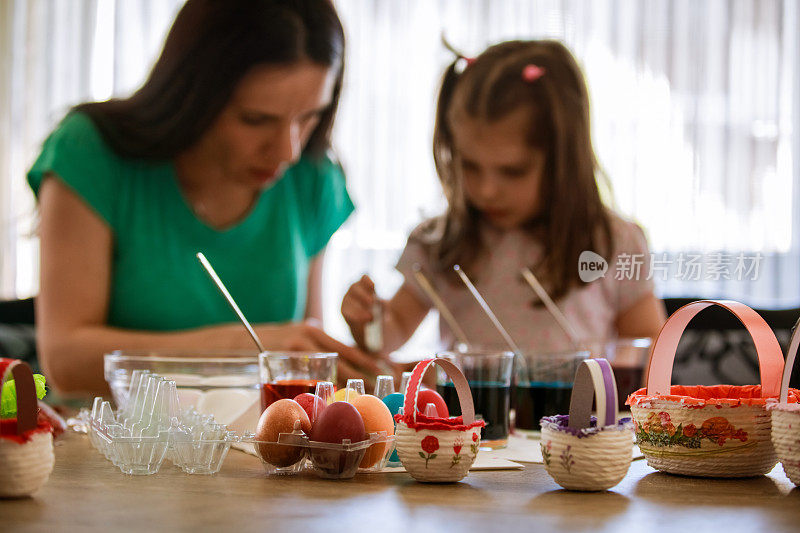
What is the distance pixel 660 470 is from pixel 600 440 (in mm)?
172

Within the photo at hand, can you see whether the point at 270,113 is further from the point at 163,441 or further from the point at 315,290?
the point at 163,441

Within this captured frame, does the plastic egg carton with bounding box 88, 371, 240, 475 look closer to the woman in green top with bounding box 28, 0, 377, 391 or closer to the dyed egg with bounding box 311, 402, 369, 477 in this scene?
the dyed egg with bounding box 311, 402, 369, 477

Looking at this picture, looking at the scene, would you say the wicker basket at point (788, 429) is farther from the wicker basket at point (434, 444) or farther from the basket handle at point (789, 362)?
the wicker basket at point (434, 444)

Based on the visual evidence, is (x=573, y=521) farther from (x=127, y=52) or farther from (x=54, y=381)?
(x=127, y=52)

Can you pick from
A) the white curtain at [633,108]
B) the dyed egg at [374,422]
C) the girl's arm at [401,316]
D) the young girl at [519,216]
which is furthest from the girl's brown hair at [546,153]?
the white curtain at [633,108]

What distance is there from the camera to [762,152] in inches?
140

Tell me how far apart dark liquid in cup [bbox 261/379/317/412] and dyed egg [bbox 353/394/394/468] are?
0.38 feet

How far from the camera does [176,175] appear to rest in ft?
6.55

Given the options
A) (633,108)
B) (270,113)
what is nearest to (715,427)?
(270,113)

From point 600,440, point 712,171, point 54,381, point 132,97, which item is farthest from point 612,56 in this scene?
point 600,440

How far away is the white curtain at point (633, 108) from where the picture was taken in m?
3.52

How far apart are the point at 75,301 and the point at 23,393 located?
1.11 meters

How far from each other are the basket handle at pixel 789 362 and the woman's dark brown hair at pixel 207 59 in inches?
48.1

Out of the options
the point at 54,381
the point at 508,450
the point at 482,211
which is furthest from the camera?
the point at 482,211
